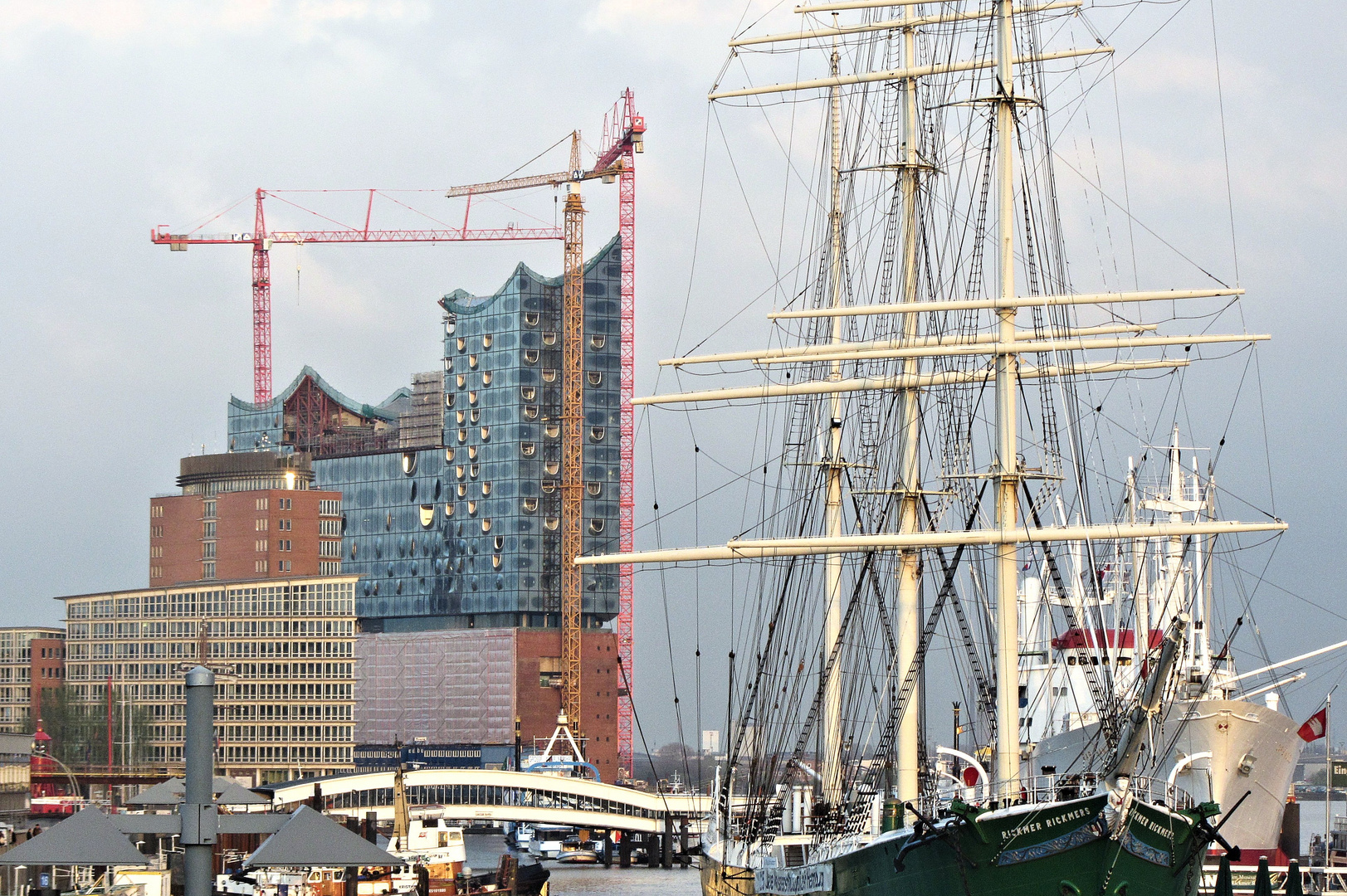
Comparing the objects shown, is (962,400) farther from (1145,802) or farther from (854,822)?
(1145,802)

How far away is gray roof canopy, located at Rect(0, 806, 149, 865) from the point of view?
29.9 meters

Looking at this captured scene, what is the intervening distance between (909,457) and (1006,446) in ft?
35.4

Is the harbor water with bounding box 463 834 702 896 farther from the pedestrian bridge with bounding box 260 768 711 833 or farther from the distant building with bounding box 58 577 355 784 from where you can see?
the distant building with bounding box 58 577 355 784

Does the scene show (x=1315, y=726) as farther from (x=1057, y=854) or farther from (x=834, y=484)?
(x=1057, y=854)

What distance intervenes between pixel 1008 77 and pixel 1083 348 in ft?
27.2

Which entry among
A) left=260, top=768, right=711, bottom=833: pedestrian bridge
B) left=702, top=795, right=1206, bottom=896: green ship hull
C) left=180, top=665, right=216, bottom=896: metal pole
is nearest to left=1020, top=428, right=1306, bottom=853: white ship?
left=702, top=795, right=1206, bottom=896: green ship hull

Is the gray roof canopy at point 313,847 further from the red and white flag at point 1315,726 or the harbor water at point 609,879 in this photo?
the harbor water at point 609,879

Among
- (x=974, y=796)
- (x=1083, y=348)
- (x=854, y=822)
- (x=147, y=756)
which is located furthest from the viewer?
(x=147, y=756)

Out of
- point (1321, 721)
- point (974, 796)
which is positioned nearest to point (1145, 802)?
point (974, 796)

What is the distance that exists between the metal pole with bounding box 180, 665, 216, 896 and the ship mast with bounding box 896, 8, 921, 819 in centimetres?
4347

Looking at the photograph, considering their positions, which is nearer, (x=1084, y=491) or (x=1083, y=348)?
(x=1084, y=491)

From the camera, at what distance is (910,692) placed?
57469mm

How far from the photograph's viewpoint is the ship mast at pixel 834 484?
6856 cm

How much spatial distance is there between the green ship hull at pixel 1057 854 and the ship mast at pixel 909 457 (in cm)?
1295
